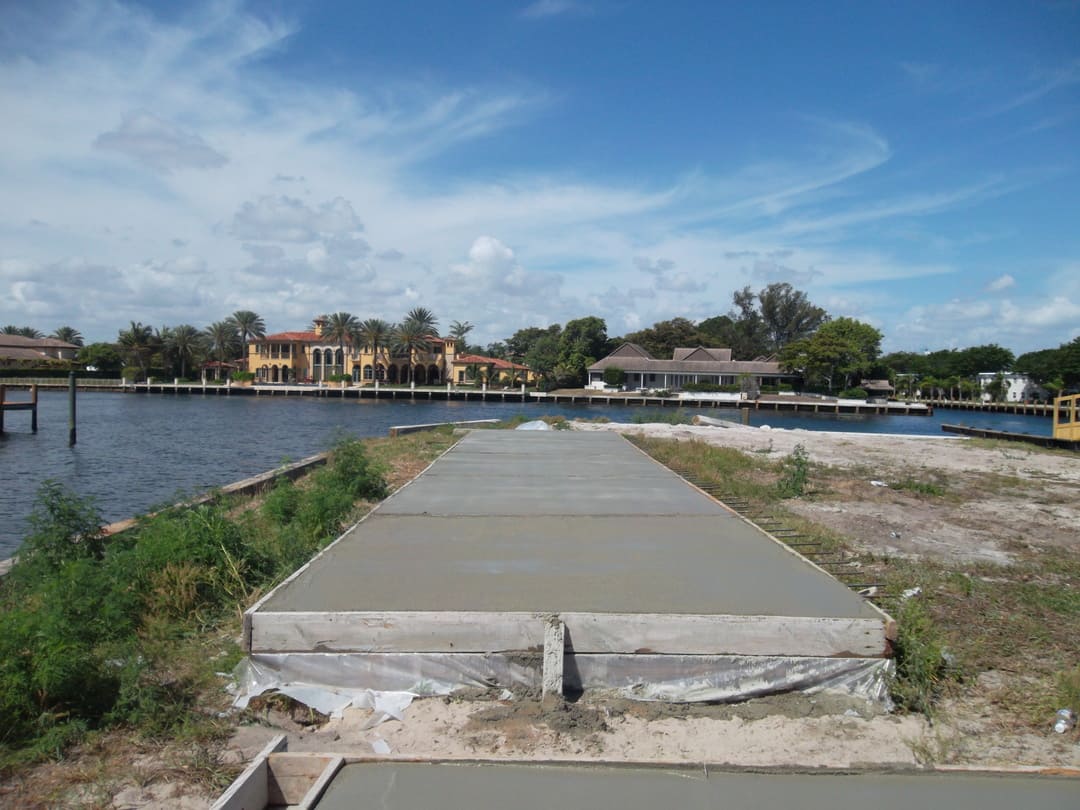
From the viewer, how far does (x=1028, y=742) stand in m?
4.35

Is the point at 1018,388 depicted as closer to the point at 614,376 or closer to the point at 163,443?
the point at 614,376

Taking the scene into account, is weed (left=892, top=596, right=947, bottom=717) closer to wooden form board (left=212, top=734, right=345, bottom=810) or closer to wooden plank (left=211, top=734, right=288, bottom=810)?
wooden form board (left=212, top=734, right=345, bottom=810)

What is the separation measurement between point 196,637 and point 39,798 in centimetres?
206

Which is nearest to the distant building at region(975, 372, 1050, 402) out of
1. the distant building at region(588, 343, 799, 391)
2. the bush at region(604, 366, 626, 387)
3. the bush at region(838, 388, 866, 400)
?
the bush at region(838, 388, 866, 400)

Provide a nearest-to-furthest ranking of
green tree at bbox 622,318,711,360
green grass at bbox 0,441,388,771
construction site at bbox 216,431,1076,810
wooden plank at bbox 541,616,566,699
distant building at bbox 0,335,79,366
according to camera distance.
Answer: construction site at bbox 216,431,1076,810
green grass at bbox 0,441,388,771
wooden plank at bbox 541,616,566,699
distant building at bbox 0,335,79,366
green tree at bbox 622,318,711,360

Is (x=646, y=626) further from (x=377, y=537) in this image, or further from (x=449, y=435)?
(x=449, y=435)

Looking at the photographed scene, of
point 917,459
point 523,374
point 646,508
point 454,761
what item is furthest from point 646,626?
point 523,374

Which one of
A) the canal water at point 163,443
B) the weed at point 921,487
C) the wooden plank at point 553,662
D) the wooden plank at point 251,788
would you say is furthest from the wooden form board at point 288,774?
the weed at point 921,487

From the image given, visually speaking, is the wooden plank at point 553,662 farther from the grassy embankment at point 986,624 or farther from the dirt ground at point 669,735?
the grassy embankment at point 986,624

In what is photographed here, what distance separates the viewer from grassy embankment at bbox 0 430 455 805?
13.4ft

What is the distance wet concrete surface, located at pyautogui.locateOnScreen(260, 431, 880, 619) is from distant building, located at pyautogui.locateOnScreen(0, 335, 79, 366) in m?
101

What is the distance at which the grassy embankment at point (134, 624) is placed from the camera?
4.08 meters

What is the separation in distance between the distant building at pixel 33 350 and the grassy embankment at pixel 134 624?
101 m

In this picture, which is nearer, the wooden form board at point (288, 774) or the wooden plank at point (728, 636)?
the wooden form board at point (288, 774)
